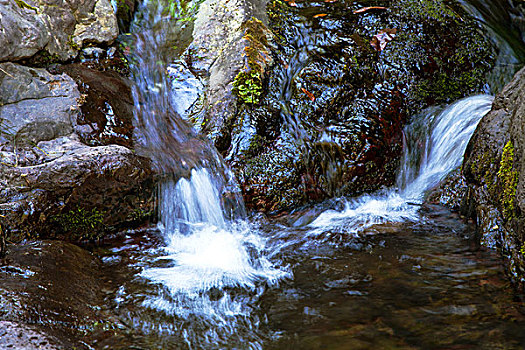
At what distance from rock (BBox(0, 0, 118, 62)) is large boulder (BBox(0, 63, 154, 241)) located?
319mm

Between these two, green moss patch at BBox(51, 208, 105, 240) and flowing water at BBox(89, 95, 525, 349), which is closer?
flowing water at BBox(89, 95, 525, 349)

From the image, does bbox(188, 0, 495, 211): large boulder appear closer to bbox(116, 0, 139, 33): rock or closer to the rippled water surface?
bbox(116, 0, 139, 33): rock

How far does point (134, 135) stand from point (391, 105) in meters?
3.99

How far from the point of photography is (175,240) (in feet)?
15.9

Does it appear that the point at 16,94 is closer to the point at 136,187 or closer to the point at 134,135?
the point at 134,135

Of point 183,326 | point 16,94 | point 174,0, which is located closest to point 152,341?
point 183,326

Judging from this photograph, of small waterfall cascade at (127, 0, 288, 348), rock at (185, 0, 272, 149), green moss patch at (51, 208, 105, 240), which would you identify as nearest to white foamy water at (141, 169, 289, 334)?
small waterfall cascade at (127, 0, 288, 348)

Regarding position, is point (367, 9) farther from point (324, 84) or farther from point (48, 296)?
point (48, 296)

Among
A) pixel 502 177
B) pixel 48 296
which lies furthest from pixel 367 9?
pixel 48 296

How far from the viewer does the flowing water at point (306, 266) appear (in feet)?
9.11

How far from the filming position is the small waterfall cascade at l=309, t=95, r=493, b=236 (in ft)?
16.8

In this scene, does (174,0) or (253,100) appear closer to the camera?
(253,100)

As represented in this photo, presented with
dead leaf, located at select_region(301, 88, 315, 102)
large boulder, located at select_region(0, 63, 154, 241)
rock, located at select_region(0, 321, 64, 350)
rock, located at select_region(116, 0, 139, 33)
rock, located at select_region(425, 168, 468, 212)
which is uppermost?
rock, located at select_region(116, 0, 139, 33)

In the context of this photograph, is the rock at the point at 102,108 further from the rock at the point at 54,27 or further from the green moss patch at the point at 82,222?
the green moss patch at the point at 82,222
